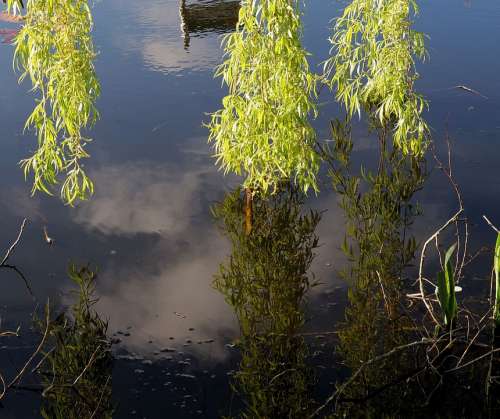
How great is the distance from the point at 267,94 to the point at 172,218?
1382 mm

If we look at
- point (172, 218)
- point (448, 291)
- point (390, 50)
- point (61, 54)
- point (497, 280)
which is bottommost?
point (172, 218)

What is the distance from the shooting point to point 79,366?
4.17 meters

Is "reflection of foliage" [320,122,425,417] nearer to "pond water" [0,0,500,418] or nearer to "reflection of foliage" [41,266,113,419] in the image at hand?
"pond water" [0,0,500,418]

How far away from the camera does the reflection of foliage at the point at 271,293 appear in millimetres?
3975

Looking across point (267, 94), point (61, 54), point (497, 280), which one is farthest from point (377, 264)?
point (61, 54)

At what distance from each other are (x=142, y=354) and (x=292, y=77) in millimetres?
2115

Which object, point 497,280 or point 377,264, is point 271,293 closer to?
point 377,264

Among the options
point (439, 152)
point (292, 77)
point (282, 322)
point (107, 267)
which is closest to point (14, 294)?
point (107, 267)

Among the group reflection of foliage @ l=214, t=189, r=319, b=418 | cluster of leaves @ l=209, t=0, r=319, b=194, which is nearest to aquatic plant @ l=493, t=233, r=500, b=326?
reflection of foliage @ l=214, t=189, r=319, b=418

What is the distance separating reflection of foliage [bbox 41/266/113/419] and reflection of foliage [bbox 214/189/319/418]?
2.51 feet

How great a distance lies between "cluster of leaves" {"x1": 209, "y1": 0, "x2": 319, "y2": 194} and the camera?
Answer: 15.8ft

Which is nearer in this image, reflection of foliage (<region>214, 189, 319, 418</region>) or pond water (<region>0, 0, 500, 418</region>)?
reflection of foliage (<region>214, 189, 319, 418</region>)

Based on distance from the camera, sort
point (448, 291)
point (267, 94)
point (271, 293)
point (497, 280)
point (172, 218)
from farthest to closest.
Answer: point (172, 218)
point (267, 94)
point (271, 293)
point (448, 291)
point (497, 280)

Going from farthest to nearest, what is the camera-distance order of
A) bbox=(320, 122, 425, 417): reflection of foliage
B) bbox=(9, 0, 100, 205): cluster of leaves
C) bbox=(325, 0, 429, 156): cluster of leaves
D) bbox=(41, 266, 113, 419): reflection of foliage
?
bbox=(325, 0, 429, 156): cluster of leaves, bbox=(9, 0, 100, 205): cluster of leaves, bbox=(320, 122, 425, 417): reflection of foliage, bbox=(41, 266, 113, 419): reflection of foliage
